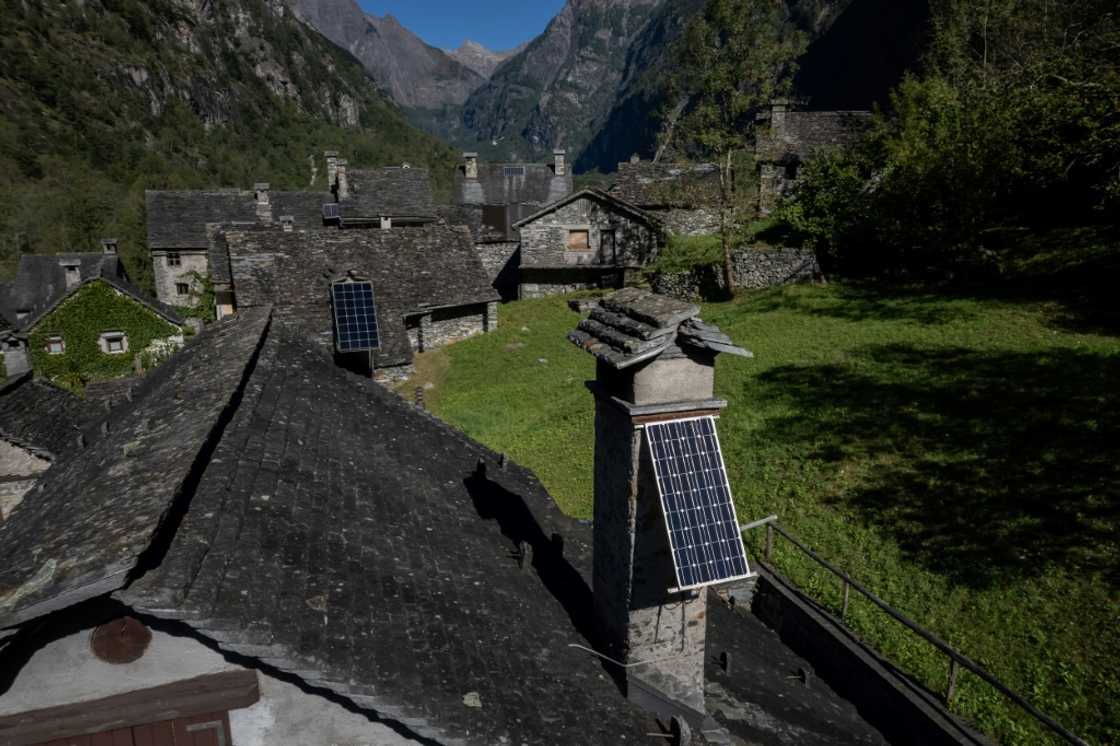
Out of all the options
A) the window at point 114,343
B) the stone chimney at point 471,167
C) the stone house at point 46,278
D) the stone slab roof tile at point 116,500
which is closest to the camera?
the stone slab roof tile at point 116,500

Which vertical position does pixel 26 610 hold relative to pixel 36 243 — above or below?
below

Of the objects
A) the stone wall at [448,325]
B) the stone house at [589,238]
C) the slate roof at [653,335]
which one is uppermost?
the stone house at [589,238]

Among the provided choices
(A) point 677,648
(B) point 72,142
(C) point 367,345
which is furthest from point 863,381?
(B) point 72,142

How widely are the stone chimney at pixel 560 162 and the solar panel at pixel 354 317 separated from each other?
95.3 feet

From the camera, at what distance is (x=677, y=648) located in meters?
5.43

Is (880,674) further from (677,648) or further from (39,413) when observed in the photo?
(39,413)

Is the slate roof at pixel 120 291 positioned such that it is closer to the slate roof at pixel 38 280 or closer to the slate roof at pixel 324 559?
the slate roof at pixel 38 280

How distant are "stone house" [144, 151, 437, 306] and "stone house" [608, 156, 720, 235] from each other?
557 inches

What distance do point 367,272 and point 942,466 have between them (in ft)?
67.8

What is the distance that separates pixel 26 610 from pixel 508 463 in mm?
6978

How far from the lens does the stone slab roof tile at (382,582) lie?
395cm

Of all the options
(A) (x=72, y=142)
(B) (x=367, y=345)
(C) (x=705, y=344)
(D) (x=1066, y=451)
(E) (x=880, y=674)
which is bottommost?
(E) (x=880, y=674)

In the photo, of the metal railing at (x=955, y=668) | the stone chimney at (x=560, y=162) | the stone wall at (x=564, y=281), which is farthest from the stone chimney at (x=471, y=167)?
the metal railing at (x=955, y=668)

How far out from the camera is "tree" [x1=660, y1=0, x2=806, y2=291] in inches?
1074
